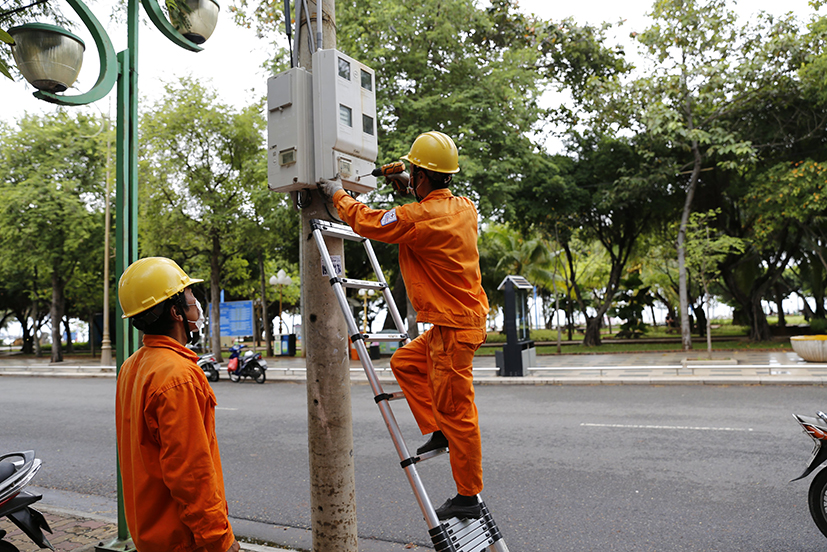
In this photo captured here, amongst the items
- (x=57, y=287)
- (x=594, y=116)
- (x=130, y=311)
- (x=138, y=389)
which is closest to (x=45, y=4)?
(x=130, y=311)

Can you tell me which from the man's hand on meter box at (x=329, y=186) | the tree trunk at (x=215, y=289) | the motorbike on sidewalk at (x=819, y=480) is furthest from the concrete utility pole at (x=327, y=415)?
the tree trunk at (x=215, y=289)

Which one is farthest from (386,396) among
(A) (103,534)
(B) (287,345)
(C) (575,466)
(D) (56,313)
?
(D) (56,313)

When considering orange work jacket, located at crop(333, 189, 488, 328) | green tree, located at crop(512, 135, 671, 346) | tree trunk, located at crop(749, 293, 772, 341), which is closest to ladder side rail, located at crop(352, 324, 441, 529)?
orange work jacket, located at crop(333, 189, 488, 328)

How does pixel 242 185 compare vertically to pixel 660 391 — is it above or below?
above

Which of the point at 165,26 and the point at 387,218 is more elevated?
the point at 165,26

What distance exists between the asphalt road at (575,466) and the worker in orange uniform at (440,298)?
2.01 metres

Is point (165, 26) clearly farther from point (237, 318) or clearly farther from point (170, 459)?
point (237, 318)

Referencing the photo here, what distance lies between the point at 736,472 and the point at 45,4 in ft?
25.4

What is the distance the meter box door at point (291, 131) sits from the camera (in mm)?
3320

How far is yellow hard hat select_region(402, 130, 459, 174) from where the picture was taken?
10.4ft

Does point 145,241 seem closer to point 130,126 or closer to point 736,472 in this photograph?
point 130,126

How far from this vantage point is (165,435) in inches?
82.7

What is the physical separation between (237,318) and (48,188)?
984cm

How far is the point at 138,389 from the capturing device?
7.22 ft
